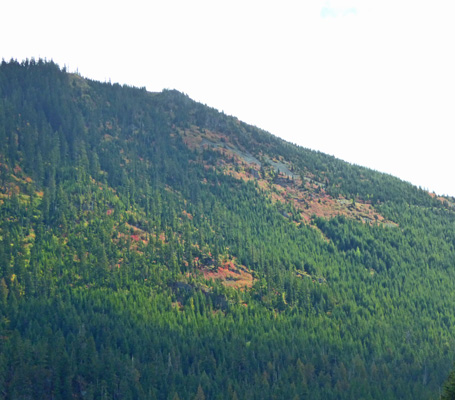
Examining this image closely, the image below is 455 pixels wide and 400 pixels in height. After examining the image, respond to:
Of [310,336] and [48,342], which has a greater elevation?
[310,336]

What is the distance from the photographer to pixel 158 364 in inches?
5792

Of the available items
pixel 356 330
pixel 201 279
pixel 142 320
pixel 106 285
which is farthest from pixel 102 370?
pixel 356 330

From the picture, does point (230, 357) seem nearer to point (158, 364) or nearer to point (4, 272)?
point (158, 364)

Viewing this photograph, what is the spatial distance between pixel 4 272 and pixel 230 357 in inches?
2790

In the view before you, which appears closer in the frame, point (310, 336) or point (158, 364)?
point (158, 364)

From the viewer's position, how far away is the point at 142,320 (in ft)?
543

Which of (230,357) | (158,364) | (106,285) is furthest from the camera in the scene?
(106,285)

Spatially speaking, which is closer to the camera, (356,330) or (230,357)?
(230,357)

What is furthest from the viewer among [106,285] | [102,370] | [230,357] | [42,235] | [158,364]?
[42,235]

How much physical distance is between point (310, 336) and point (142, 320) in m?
50.2

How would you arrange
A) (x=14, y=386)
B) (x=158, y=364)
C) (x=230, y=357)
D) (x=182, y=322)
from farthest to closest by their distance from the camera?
(x=182, y=322) < (x=230, y=357) < (x=158, y=364) < (x=14, y=386)

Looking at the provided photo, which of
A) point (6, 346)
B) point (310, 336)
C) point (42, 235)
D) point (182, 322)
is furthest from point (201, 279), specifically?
point (6, 346)

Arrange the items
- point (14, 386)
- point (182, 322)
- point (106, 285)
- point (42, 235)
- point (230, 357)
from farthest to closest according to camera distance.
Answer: point (42, 235) → point (106, 285) → point (182, 322) → point (230, 357) → point (14, 386)

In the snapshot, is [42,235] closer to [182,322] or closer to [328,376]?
[182,322]
